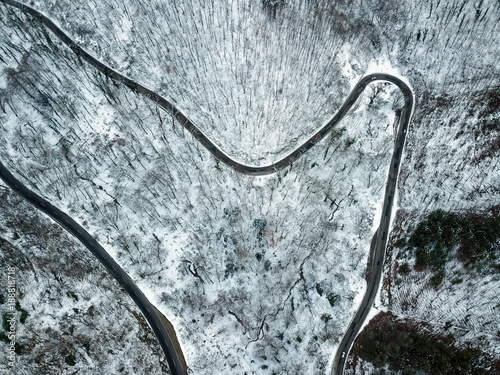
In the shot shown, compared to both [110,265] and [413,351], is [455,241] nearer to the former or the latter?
[413,351]

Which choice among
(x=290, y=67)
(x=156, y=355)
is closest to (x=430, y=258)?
(x=290, y=67)

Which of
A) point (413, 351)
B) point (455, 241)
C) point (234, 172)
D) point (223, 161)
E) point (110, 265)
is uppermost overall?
point (223, 161)

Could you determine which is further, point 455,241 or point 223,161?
point 223,161

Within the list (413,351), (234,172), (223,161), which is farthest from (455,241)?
(223,161)

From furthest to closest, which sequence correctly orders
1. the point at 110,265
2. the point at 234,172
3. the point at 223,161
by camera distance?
the point at 223,161 < the point at 234,172 < the point at 110,265

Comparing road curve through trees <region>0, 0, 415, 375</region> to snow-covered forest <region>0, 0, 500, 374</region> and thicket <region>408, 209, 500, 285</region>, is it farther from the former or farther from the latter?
thicket <region>408, 209, 500, 285</region>

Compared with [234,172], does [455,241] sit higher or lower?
lower

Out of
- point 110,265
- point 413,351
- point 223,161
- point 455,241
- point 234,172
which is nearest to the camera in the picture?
point 413,351

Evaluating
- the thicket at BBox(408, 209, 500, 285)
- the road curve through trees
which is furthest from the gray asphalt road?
the thicket at BBox(408, 209, 500, 285)

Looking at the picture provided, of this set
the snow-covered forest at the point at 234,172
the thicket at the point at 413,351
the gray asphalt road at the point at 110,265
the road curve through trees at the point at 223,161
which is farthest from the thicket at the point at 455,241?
the gray asphalt road at the point at 110,265
